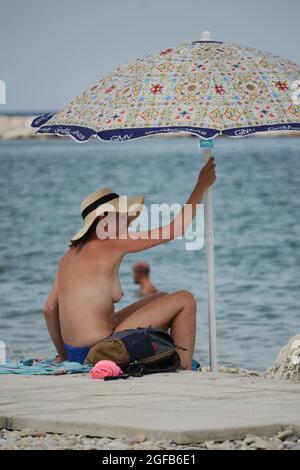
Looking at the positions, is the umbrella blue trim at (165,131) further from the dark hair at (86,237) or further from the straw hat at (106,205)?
the dark hair at (86,237)

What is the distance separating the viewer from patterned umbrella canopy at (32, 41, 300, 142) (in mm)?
6273

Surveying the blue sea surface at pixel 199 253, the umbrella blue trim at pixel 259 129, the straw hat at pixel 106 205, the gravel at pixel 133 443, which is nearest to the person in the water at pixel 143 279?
the blue sea surface at pixel 199 253

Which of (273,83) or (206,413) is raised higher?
(273,83)

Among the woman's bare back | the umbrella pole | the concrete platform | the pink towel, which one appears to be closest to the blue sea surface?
the umbrella pole

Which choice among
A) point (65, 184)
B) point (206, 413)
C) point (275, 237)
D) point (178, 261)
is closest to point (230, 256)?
point (178, 261)

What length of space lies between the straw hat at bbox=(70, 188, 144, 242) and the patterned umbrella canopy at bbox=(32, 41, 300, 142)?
0.34m

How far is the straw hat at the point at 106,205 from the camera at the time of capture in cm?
638

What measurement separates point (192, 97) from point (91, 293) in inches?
46.4

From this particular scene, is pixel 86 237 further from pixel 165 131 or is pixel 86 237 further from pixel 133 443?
pixel 133 443

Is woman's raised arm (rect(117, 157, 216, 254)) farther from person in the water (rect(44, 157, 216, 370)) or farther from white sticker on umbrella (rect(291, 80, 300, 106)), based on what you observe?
white sticker on umbrella (rect(291, 80, 300, 106))

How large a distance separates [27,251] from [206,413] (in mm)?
13444

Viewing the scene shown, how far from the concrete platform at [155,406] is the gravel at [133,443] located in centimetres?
3

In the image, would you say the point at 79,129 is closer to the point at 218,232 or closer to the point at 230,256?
the point at 230,256

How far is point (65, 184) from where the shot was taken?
118 feet
